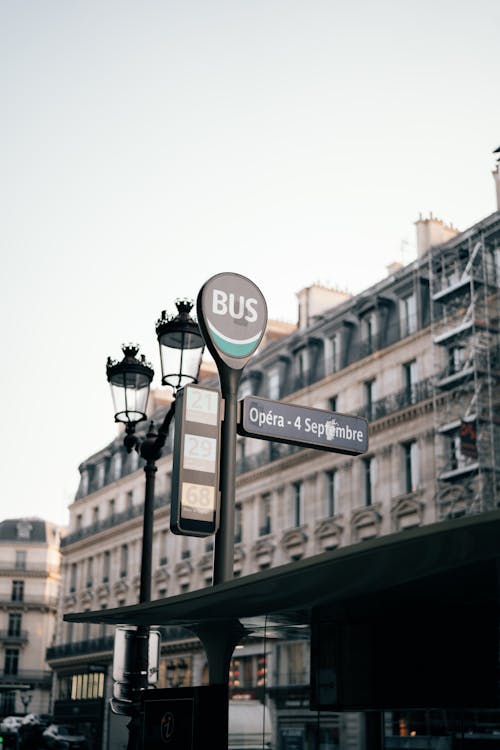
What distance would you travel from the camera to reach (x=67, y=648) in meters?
69.1

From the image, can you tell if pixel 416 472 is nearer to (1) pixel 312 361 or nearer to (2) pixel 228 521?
(1) pixel 312 361

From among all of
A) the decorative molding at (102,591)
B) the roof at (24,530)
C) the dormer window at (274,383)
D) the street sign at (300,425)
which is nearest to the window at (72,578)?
the decorative molding at (102,591)

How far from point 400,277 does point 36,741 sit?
27.2 meters

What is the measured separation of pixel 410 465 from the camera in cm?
3959

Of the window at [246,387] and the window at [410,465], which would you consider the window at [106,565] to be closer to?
the window at [246,387]

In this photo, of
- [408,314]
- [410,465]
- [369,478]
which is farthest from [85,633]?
[408,314]

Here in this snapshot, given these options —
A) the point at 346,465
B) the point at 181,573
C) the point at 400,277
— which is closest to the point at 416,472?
the point at 346,465

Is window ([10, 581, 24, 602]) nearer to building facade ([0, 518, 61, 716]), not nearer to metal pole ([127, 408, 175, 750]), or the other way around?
building facade ([0, 518, 61, 716])

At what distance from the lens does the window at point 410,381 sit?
39.7 metres

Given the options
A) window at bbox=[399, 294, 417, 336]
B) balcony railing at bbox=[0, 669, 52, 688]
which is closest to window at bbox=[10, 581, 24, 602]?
balcony railing at bbox=[0, 669, 52, 688]

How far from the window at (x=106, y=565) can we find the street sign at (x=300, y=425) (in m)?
57.3

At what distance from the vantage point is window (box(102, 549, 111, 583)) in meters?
64.8

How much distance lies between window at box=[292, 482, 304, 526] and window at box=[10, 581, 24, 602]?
53.5m

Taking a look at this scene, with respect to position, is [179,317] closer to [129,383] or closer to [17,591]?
[129,383]
